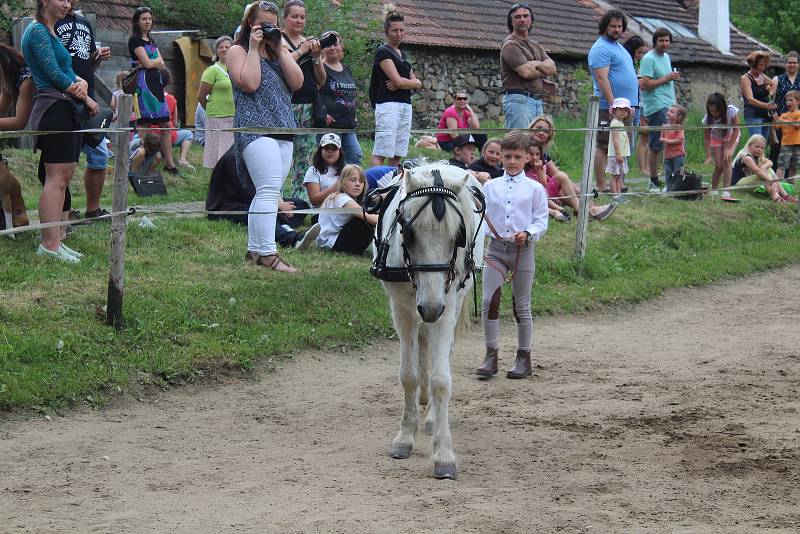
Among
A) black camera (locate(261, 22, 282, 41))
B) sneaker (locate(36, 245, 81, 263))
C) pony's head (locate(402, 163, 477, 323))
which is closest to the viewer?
pony's head (locate(402, 163, 477, 323))

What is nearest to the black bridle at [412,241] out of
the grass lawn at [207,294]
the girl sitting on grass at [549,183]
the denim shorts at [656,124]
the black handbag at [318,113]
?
the grass lawn at [207,294]

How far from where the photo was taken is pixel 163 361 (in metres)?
7.71

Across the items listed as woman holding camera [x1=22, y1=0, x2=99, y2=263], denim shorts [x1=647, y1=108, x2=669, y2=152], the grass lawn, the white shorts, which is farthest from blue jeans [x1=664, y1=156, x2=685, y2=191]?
woman holding camera [x1=22, y1=0, x2=99, y2=263]

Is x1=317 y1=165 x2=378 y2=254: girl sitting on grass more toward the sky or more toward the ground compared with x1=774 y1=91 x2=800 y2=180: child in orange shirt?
more toward the ground

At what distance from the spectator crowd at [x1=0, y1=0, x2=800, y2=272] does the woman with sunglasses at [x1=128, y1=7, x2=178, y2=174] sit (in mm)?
18

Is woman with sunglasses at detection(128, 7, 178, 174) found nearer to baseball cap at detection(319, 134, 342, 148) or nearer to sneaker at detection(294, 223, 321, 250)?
baseball cap at detection(319, 134, 342, 148)

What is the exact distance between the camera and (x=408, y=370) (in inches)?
250

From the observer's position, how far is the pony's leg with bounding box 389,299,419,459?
6293 millimetres

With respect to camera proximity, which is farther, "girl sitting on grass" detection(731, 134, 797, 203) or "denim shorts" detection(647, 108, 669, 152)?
"girl sitting on grass" detection(731, 134, 797, 203)

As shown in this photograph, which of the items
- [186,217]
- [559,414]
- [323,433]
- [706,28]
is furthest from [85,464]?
[706,28]

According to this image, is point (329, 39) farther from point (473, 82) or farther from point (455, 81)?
point (473, 82)

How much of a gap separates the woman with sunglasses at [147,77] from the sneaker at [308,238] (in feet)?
13.3

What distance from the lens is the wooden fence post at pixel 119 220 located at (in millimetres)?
7902

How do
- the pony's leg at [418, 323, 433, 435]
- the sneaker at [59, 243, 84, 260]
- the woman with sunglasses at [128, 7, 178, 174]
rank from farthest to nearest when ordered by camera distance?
the woman with sunglasses at [128, 7, 178, 174]
the sneaker at [59, 243, 84, 260]
the pony's leg at [418, 323, 433, 435]
